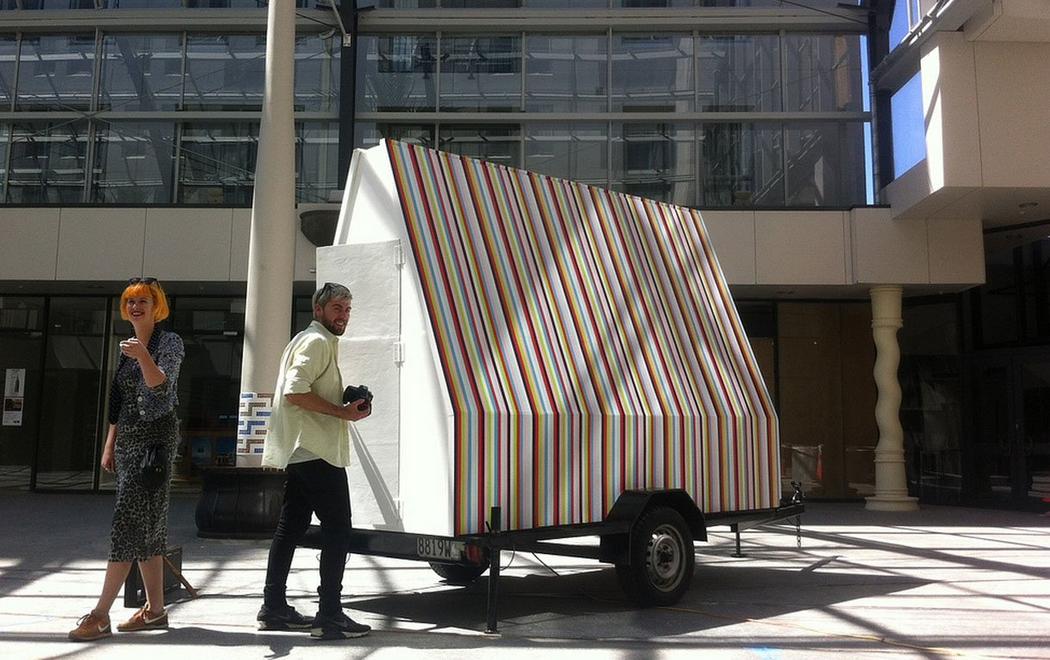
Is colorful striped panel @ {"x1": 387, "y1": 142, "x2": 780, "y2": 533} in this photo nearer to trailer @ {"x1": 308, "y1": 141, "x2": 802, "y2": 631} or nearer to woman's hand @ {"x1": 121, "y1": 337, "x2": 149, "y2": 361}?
trailer @ {"x1": 308, "y1": 141, "x2": 802, "y2": 631}

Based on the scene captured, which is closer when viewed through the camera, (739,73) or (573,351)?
(573,351)

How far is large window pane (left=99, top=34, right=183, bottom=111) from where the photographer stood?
1641 cm

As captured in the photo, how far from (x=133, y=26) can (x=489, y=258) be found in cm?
1270

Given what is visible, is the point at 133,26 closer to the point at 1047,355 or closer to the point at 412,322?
the point at 412,322

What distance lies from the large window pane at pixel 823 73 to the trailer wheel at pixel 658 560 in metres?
11.1

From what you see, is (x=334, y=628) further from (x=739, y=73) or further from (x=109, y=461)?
(x=739, y=73)

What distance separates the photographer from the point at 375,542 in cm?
598

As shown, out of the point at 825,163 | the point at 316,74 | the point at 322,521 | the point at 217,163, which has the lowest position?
the point at 322,521

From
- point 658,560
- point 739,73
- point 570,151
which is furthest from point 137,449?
point 739,73

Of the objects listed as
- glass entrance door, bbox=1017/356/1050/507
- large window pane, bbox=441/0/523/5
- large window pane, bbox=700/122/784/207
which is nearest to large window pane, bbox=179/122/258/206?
large window pane, bbox=441/0/523/5

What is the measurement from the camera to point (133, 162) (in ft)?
52.8

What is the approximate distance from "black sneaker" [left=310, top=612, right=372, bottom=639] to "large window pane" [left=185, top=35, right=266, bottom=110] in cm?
1241

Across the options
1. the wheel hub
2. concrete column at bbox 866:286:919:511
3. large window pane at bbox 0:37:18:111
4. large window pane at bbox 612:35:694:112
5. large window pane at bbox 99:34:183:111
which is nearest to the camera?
the wheel hub

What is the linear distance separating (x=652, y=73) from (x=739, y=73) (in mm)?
1417
